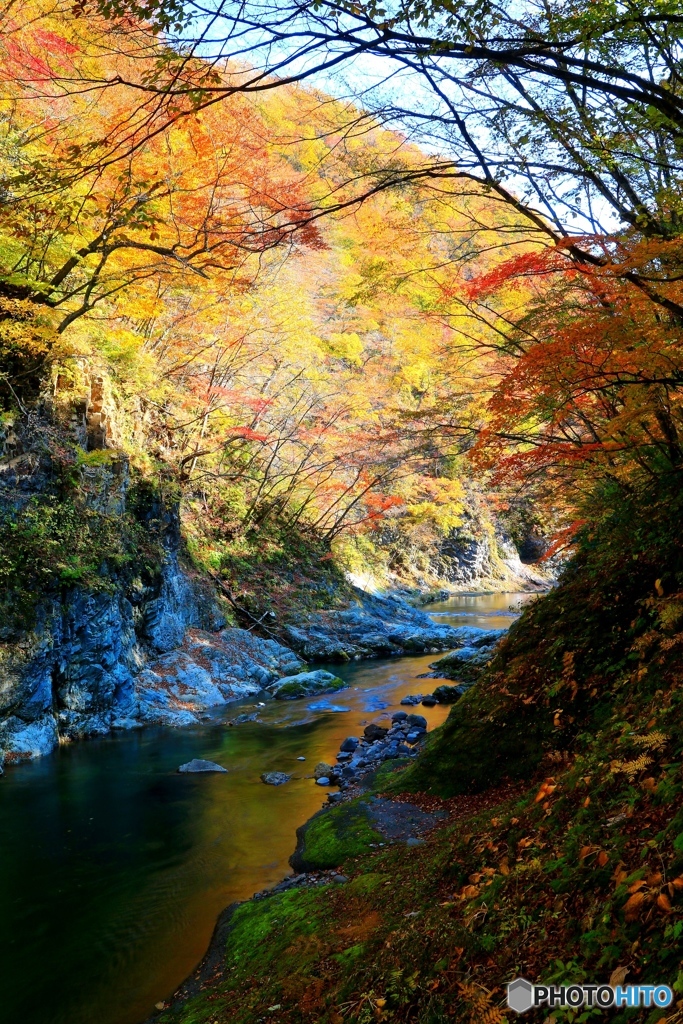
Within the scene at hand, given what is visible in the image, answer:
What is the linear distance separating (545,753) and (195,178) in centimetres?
1007

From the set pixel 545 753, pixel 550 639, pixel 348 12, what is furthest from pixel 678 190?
pixel 545 753

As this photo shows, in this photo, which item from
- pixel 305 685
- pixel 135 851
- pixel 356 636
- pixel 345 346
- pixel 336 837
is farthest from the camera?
pixel 345 346

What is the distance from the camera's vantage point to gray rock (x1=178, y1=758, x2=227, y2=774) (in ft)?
29.0

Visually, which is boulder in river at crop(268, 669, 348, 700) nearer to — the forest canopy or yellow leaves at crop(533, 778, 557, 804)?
the forest canopy

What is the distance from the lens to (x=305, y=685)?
1309cm

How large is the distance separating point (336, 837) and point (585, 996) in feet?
13.7

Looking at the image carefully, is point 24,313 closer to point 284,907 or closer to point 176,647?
point 176,647

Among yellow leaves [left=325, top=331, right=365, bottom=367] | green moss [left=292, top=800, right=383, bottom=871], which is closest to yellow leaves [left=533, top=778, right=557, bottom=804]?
green moss [left=292, top=800, right=383, bottom=871]

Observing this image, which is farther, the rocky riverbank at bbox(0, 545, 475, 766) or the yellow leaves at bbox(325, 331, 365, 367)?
the yellow leaves at bbox(325, 331, 365, 367)

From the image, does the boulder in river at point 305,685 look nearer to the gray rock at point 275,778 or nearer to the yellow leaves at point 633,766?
the gray rock at point 275,778

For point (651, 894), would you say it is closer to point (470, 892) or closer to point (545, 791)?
point (470, 892)

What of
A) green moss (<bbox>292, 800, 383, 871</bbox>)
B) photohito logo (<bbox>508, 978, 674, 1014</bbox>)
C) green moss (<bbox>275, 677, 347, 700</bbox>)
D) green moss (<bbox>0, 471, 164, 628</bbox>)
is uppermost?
green moss (<bbox>0, 471, 164, 628</bbox>)

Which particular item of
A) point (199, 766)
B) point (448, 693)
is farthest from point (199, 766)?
point (448, 693)

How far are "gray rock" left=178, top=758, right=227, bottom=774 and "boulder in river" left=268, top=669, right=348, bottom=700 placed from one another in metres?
3.76
